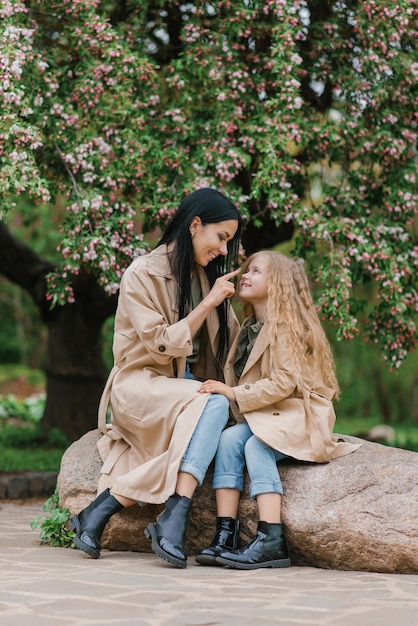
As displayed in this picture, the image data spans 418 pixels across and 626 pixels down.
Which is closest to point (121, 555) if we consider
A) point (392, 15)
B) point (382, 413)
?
point (392, 15)

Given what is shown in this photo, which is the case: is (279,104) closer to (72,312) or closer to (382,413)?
(72,312)

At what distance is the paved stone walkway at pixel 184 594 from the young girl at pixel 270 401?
0.62ft

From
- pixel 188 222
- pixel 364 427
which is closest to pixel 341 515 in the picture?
pixel 188 222

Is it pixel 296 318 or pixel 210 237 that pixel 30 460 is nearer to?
pixel 210 237

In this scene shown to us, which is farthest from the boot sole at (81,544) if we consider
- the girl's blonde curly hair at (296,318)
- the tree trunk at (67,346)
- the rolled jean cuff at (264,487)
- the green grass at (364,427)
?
the green grass at (364,427)

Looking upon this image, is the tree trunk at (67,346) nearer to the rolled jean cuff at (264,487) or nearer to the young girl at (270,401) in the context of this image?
the young girl at (270,401)

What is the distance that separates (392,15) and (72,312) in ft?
15.3

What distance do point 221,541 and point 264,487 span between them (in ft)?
1.09

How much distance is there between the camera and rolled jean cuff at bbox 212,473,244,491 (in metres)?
4.75

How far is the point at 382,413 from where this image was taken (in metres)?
18.2

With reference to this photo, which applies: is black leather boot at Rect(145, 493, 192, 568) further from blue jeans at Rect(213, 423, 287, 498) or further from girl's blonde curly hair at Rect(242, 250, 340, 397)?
girl's blonde curly hair at Rect(242, 250, 340, 397)

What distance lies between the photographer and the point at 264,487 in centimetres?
468

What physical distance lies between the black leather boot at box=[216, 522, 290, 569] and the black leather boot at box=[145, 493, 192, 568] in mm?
208

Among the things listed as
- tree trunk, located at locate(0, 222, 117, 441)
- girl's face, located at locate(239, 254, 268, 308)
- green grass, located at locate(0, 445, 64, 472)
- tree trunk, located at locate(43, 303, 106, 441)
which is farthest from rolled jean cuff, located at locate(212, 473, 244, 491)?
tree trunk, located at locate(43, 303, 106, 441)
